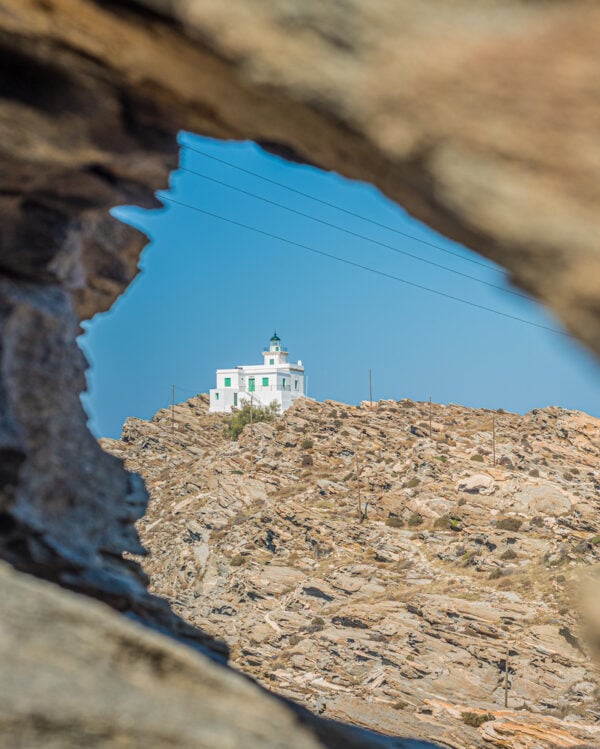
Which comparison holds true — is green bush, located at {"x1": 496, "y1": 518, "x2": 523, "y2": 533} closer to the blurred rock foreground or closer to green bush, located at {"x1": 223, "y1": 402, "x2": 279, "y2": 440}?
green bush, located at {"x1": 223, "y1": 402, "x2": 279, "y2": 440}

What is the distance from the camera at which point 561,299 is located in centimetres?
370

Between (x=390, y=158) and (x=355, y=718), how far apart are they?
18.2 meters

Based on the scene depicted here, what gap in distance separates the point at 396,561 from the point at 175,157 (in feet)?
93.6

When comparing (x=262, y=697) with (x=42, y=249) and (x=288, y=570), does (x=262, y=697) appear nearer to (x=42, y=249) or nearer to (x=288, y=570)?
(x=42, y=249)

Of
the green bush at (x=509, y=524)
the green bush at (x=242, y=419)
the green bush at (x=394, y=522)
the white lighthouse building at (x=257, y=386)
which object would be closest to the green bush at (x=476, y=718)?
the green bush at (x=509, y=524)

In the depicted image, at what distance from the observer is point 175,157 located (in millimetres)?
6465

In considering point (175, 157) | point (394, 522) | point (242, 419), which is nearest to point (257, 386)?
point (242, 419)

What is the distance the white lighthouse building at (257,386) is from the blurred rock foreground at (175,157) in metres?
77.2

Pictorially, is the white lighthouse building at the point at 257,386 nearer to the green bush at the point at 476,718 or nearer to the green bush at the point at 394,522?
the green bush at the point at 394,522

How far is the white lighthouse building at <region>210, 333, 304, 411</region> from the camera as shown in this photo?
8494 centimetres

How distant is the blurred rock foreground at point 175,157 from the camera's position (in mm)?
3621

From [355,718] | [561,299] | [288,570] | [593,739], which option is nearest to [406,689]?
[355,718]

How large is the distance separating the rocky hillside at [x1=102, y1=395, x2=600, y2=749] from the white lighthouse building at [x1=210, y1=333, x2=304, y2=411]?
31287 mm

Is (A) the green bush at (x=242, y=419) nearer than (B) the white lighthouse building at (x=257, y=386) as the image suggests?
Yes
